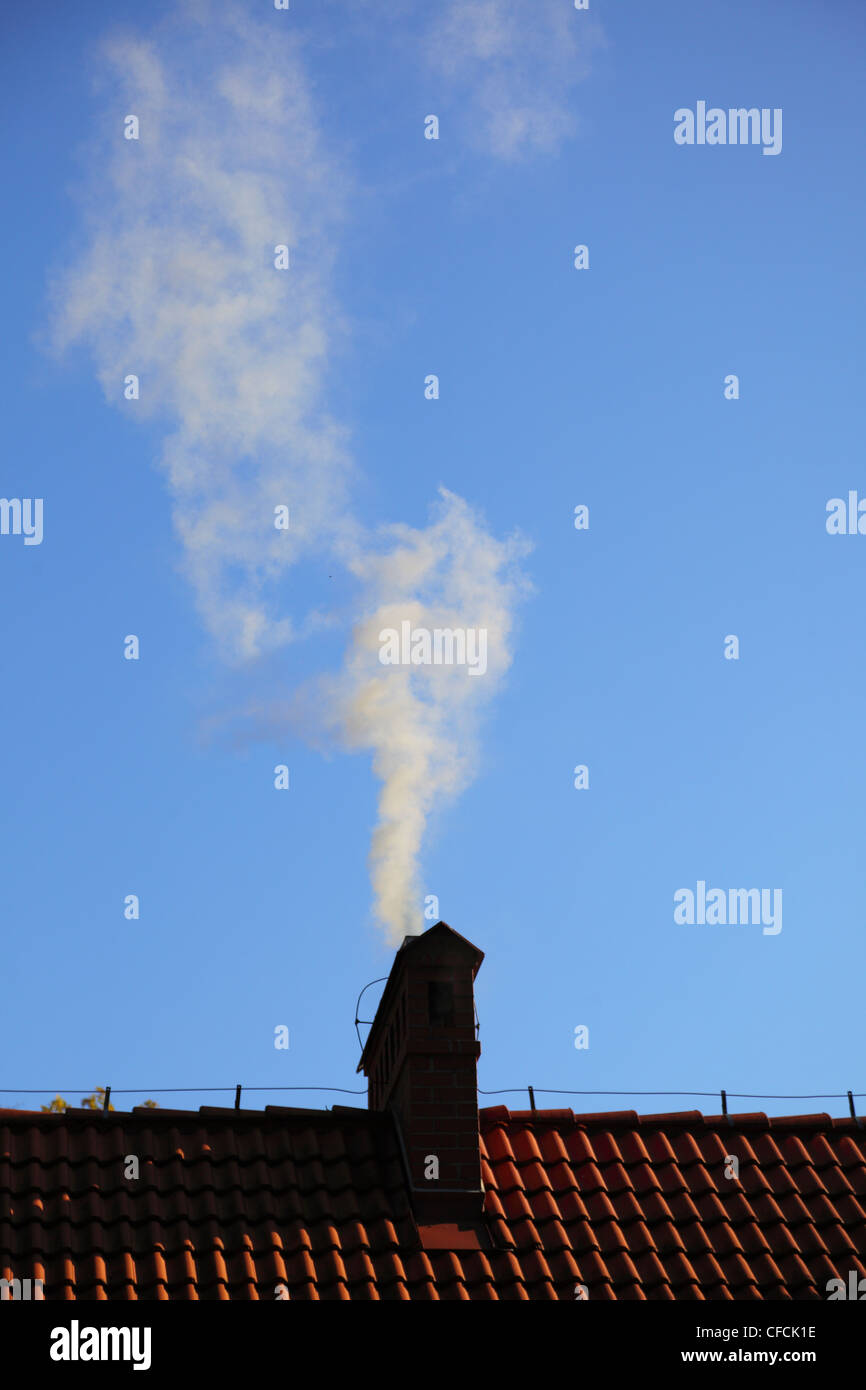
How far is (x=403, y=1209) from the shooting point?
452 inches

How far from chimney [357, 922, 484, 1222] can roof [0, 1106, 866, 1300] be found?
196mm

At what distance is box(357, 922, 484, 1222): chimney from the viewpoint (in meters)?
11.6

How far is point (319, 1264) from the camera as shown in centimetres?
1092

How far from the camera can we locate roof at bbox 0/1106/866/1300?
10781 mm

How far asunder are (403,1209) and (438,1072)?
103cm

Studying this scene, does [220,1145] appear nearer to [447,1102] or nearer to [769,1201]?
[447,1102]

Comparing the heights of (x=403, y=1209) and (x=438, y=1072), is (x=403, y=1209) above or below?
below

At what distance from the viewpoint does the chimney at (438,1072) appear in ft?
38.0

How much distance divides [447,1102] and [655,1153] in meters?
1.86

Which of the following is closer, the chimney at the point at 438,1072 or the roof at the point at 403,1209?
the roof at the point at 403,1209

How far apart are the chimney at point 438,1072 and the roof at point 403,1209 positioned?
0.20 metres

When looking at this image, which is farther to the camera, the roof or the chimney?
the chimney
